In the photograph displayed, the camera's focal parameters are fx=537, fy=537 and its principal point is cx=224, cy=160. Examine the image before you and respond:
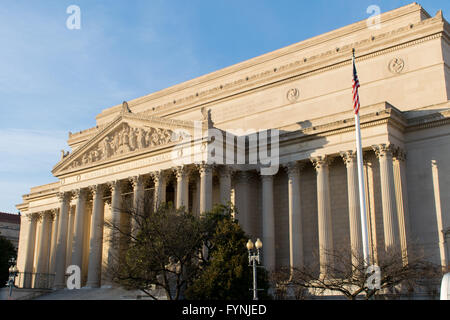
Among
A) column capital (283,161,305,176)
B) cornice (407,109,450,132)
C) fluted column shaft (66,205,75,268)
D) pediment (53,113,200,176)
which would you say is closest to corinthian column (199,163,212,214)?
pediment (53,113,200,176)

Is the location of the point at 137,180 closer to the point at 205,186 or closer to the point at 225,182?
the point at 205,186

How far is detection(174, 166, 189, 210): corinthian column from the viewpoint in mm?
44344

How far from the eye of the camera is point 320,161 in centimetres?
4244

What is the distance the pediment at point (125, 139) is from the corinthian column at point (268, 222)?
776 cm

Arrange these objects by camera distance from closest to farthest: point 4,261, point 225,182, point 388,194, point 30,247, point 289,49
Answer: point 388,194
point 225,182
point 289,49
point 30,247
point 4,261

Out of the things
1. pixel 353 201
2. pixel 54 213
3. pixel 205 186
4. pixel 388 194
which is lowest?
pixel 353 201

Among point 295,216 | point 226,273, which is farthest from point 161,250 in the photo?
point 295,216

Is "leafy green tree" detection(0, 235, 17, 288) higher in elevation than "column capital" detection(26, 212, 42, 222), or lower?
lower

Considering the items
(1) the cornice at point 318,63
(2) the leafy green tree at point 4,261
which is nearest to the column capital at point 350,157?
(1) the cornice at point 318,63

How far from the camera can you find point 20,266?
68.6 m

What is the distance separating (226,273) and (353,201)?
42.7 ft

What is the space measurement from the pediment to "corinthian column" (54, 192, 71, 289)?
2.95m

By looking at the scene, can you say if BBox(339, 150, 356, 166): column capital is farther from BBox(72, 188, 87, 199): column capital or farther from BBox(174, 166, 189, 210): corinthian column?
BBox(72, 188, 87, 199): column capital

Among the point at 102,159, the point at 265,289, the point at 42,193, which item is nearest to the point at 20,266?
the point at 42,193
